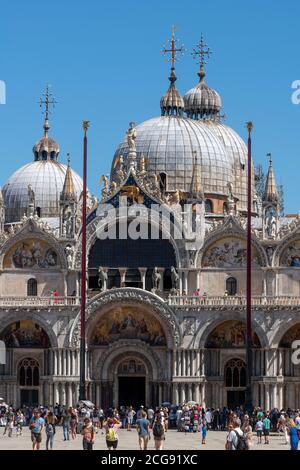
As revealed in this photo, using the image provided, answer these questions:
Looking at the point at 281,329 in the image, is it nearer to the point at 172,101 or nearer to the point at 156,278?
the point at 156,278

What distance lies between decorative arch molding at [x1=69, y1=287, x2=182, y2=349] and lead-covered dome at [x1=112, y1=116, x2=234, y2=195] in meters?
13.0

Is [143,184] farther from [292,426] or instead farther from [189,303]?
[292,426]

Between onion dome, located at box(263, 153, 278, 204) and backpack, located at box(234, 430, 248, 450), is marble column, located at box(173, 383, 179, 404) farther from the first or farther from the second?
backpack, located at box(234, 430, 248, 450)

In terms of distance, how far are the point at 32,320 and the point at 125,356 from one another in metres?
6.06

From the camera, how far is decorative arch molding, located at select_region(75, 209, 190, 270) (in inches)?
3748

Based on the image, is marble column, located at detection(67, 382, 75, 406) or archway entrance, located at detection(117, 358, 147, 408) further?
archway entrance, located at detection(117, 358, 147, 408)

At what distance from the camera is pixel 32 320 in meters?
95.4

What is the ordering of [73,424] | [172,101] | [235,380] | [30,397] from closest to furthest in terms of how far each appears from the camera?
[73,424] < [235,380] < [30,397] < [172,101]

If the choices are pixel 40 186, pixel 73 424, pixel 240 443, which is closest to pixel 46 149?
pixel 40 186

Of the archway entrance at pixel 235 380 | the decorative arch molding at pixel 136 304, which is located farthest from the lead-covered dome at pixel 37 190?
the archway entrance at pixel 235 380

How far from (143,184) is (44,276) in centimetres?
851

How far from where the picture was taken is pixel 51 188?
117312 mm

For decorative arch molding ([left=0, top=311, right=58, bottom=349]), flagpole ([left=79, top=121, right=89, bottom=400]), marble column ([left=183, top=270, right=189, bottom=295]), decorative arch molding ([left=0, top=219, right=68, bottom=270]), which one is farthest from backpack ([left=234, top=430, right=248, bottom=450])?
decorative arch molding ([left=0, top=219, right=68, bottom=270])

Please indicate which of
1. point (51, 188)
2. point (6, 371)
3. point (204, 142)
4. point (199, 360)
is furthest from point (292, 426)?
point (51, 188)
